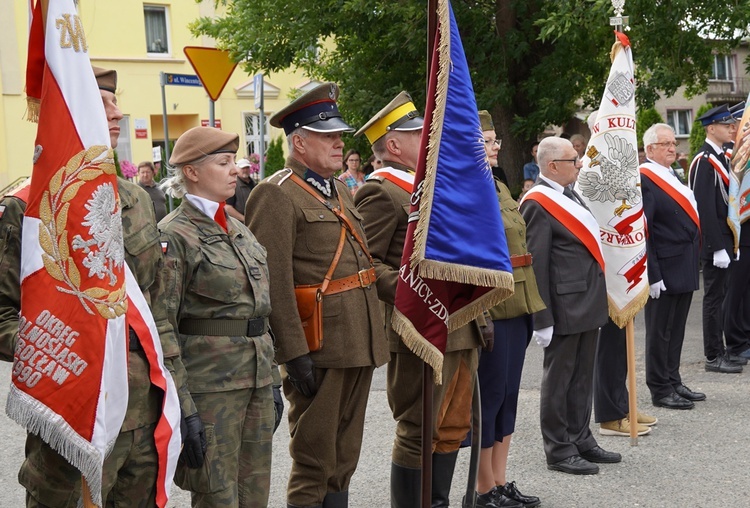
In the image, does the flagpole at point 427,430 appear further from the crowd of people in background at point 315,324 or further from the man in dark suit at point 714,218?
the man in dark suit at point 714,218

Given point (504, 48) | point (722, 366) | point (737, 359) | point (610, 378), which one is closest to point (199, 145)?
point (610, 378)

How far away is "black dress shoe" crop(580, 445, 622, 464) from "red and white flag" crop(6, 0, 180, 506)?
12.3ft

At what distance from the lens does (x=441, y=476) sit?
16.7 ft

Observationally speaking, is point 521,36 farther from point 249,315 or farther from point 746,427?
point 249,315

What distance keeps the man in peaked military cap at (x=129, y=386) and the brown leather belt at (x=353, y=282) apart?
99 cm

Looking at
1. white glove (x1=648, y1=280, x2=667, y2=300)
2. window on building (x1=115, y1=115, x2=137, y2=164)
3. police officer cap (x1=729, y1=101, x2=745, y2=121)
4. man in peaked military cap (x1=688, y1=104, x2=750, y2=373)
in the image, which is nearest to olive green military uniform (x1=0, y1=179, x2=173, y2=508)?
white glove (x1=648, y1=280, x2=667, y2=300)

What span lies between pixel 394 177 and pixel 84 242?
2025 millimetres

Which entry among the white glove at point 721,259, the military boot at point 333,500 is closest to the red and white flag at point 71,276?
the military boot at point 333,500

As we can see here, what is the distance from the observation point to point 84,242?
321 centimetres

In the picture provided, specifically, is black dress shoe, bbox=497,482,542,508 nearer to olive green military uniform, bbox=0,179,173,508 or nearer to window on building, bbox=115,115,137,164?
olive green military uniform, bbox=0,179,173,508

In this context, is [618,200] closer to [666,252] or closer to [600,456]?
[666,252]

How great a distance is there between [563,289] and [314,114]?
2.15m

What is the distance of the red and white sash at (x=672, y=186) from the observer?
7560 millimetres

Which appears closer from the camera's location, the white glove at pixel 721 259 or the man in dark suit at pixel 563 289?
the man in dark suit at pixel 563 289
